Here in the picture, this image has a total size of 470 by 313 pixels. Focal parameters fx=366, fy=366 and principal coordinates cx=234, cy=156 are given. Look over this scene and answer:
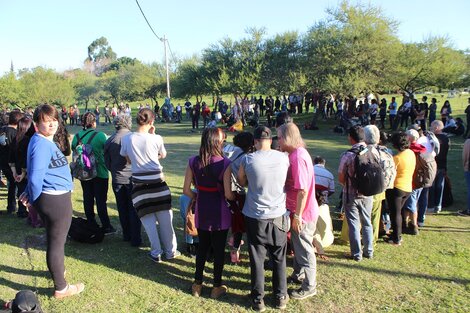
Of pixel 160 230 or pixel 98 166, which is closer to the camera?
pixel 160 230

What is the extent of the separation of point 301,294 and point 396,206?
2039 mm

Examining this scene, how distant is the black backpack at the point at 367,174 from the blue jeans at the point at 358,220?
169mm

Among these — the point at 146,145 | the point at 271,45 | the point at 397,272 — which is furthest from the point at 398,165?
the point at 271,45

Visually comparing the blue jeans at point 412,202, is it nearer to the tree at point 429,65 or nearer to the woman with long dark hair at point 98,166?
the woman with long dark hair at point 98,166

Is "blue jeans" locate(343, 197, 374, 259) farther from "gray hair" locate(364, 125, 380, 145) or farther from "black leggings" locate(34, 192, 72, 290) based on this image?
"black leggings" locate(34, 192, 72, 290)

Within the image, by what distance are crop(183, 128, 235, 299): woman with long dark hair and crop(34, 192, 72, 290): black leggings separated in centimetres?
113

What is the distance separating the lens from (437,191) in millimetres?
6250

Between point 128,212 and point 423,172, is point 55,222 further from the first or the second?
point 423,172

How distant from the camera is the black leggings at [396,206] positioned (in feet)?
15.7

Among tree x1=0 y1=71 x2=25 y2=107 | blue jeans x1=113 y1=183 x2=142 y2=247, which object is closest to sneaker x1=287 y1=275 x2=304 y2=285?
blue jeans x1=113 y1=183 x2=142 y2=247

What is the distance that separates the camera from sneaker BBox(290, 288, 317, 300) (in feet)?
11.7

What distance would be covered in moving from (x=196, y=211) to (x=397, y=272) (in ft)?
7.92

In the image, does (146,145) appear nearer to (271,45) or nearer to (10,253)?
(10,253)

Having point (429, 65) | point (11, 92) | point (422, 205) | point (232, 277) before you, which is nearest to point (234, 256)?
point (232, 277)
